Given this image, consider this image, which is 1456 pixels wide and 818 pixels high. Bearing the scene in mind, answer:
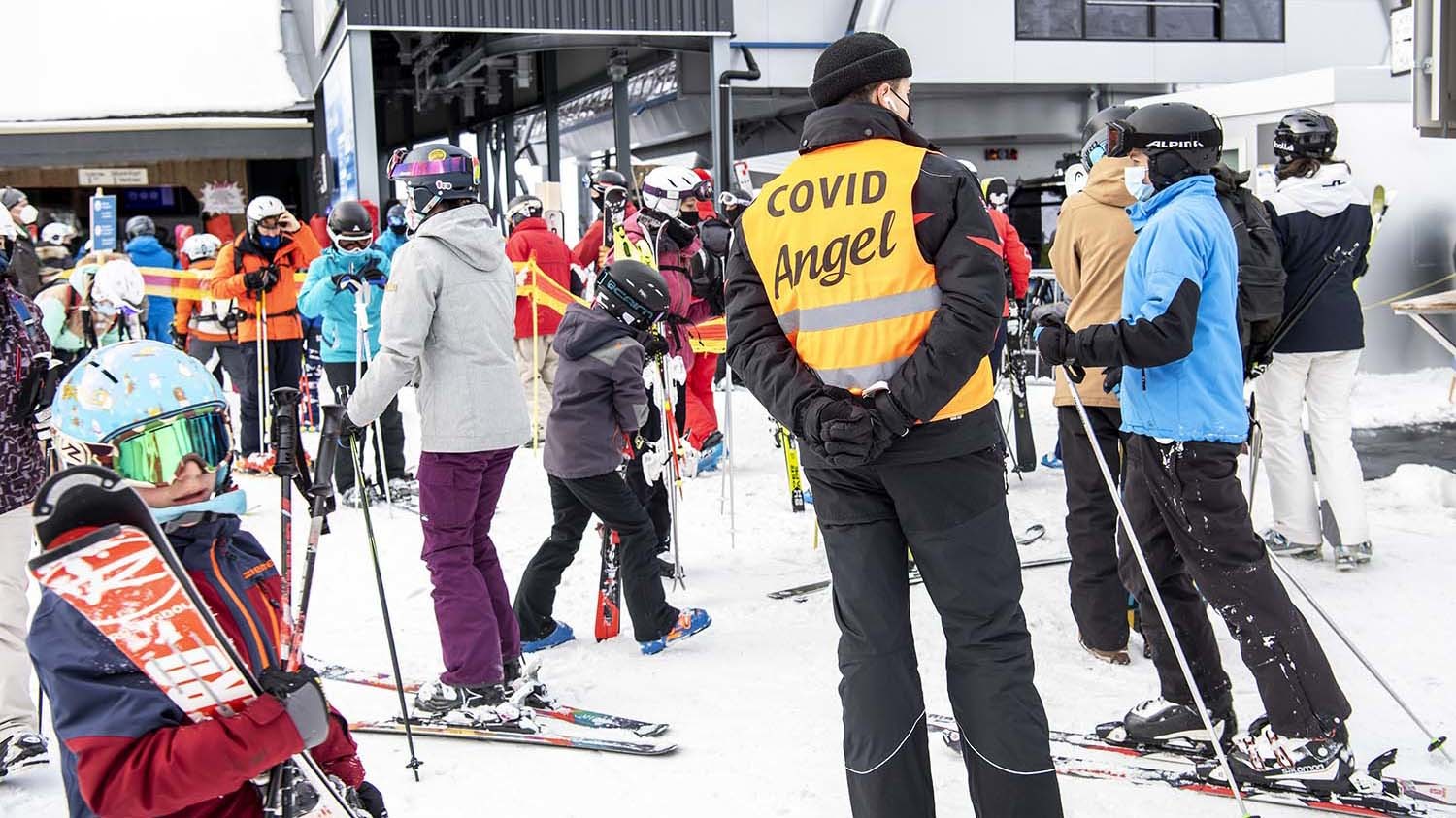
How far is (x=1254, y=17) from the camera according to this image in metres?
17.4

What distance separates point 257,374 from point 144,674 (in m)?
7.90

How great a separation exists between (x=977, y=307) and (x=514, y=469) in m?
6.78

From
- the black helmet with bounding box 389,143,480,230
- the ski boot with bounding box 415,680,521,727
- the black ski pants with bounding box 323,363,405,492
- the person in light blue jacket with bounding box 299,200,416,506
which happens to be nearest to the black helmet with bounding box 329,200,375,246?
the person in light blue jacket with bounding box 299,200,416,506

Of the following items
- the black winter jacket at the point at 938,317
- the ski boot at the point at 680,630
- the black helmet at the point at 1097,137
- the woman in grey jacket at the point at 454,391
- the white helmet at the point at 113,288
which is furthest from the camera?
the white helmet at the point at 113,288

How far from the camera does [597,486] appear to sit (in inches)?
195

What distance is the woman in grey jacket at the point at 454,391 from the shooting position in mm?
4258

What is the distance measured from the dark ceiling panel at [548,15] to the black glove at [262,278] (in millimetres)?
5128

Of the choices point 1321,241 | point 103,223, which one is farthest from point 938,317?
point 103,223

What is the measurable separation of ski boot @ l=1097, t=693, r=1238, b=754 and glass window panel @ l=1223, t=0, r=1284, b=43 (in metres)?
15.7

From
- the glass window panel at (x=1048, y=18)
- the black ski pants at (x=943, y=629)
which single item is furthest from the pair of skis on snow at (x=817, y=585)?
the glass window panel at (x=1048, y=18)

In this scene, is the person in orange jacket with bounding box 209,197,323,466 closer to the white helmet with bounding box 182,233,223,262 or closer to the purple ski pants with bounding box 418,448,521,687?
the white helmet with bounding box 182,233,223,262

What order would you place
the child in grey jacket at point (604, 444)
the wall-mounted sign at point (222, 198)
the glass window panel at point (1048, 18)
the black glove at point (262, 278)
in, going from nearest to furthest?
the child in grey jacket at point (604, 444) → the black glove at point (262, 278) → the glass window panel at point (1048, 18) → the wall-mounted sign at point (222, 198)

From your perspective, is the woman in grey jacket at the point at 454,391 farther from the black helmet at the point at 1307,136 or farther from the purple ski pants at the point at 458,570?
the black helmet at the point at 1307,136

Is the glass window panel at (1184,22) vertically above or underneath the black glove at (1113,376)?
above
